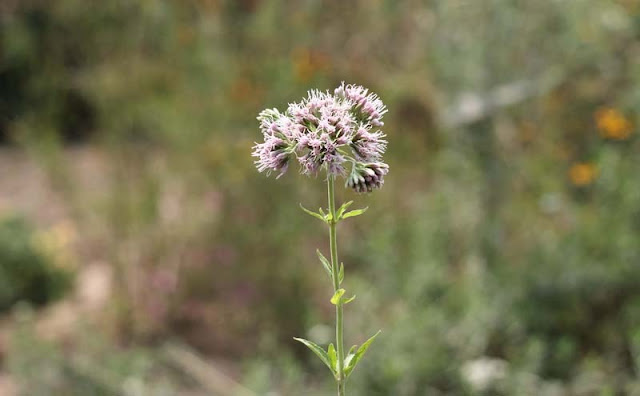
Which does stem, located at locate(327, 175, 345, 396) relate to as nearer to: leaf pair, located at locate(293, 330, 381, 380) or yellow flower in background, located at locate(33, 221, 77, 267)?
leaf pair, located at locate(293, 330, 381, 380)

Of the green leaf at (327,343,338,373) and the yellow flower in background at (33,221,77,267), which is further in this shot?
the yellow flower in background at (33,221,77,267)

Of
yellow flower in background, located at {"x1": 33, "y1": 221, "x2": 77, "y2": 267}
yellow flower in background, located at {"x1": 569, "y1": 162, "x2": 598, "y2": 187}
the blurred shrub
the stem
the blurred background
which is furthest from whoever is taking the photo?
yellow flower in background, located at {"x1": 33, "y1": 221, "x2": 77, "y2": 267}

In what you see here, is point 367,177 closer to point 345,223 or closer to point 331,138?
point 331,138

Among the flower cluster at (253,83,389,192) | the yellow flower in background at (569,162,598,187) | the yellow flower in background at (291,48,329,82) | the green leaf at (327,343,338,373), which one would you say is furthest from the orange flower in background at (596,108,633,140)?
the green leaf at (327,343,338,373)

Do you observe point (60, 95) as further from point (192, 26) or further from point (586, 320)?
point (586, 320)

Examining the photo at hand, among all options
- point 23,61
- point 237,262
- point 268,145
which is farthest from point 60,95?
point 268,145

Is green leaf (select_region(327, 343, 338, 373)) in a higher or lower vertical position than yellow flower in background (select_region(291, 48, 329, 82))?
lower

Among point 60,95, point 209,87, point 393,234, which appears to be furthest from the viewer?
point 60,95

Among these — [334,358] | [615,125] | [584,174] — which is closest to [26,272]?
[584,174]
